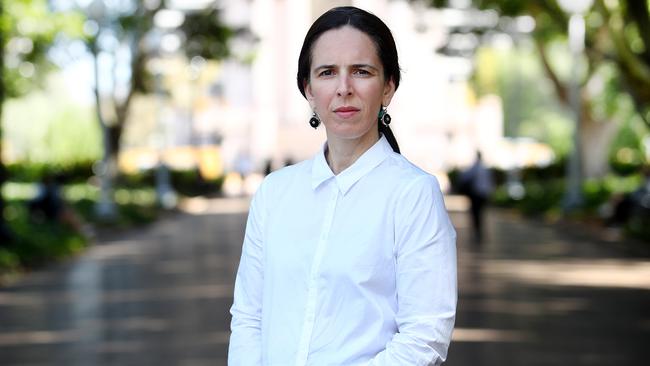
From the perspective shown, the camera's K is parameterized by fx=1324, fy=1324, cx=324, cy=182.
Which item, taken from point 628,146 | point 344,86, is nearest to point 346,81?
point 344,86

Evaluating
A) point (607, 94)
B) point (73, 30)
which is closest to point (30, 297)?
point (73, 30)

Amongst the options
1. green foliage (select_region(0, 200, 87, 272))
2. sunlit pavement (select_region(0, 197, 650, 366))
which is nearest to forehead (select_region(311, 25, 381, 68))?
sunlit pavement (select_region(0, 197, 650, 366))

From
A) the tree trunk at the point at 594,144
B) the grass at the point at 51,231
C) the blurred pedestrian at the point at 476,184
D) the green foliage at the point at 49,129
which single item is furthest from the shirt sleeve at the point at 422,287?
the green foliage at the point at 49,129

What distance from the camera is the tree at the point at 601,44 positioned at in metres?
21.8

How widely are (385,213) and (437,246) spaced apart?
0.15 metres

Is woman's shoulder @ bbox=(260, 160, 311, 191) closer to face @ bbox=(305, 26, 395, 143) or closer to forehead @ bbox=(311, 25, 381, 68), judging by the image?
face @ bbox=(305, 26, 395, 143)

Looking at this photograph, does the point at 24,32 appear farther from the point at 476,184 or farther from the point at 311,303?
the point at 311,303

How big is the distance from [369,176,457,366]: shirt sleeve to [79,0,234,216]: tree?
102 ft

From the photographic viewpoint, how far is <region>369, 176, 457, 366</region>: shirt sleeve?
285cm

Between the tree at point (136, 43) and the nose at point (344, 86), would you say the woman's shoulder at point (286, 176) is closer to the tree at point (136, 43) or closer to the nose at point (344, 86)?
the nose at point (344, 86)

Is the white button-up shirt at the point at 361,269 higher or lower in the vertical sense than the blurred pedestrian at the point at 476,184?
higher

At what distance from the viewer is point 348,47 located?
2988 millimetres

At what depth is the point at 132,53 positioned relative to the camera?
39312mm

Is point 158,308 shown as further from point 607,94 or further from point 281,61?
point 281,61
